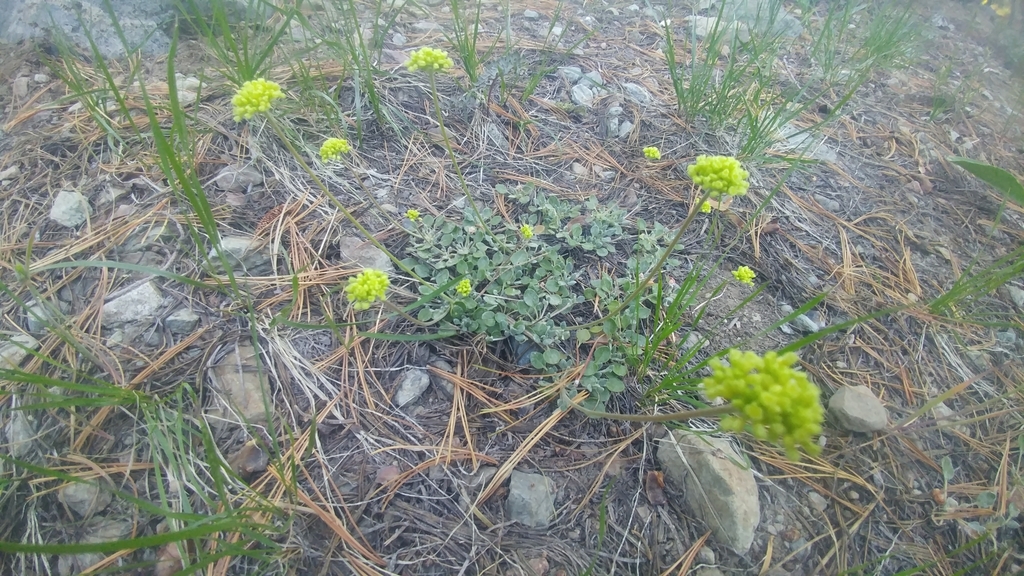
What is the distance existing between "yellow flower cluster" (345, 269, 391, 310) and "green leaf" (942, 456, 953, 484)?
211 cm

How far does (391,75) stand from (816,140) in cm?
255

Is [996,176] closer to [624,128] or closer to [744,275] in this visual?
[744,275]

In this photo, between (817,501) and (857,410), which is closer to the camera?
(817,501)

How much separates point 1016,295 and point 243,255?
3560 millimetres

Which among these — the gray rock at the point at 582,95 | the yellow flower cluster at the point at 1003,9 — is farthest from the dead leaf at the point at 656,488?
the yellow flower cluster at the point at 1003,9

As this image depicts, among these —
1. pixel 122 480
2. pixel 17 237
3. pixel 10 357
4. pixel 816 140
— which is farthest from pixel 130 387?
pixel 816 140

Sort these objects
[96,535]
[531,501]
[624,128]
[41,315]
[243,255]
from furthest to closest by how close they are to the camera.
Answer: [624,128] → [243,255] → [41,315] → [531,501] → [96,535]

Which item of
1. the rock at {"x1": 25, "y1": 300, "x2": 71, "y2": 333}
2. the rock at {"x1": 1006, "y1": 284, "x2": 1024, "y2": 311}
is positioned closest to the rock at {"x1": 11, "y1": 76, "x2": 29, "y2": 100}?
the rock at {"x1": 25, "y1": 300, "x2": 71, "y2": 333}

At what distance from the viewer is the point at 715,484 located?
62.5 inches

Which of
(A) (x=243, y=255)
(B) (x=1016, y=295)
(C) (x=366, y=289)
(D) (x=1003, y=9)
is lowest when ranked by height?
(A) (x=243, y=255)

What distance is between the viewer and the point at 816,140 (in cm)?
299

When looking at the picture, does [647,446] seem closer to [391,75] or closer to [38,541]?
[38,541]

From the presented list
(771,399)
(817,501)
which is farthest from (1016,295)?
(771,399)

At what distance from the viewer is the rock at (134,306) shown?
1.82 m
